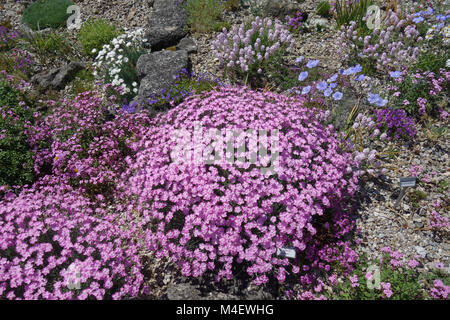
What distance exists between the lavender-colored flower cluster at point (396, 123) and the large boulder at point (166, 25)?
5.52 m

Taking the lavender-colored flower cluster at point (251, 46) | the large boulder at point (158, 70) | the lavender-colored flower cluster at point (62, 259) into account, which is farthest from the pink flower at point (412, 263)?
the large boulder at point (158, 70)

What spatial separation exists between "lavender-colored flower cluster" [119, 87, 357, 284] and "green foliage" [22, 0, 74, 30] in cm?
771

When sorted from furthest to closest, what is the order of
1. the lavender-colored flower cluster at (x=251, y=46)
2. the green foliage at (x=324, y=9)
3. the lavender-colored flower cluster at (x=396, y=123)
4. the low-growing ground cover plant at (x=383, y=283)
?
the green foliage at (x=324, y=9) < the lavender-colored flower cluster at (x=251, y=46) < the lavender-colored flower cluster at (x=396, y=123) < the low-growing ground cover plant at (x=383, y=283)

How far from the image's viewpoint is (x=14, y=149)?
534 cm

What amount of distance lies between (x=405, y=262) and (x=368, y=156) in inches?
65.4

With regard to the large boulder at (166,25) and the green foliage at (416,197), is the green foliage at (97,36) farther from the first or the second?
the green foliage at (416,197)

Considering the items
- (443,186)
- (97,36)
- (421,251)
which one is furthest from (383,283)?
(97,36)

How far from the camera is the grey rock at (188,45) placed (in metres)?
7.44

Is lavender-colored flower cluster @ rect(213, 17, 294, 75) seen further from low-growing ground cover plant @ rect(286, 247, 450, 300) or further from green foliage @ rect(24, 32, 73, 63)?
green foliage @ rect(24, 32, 73, 63)

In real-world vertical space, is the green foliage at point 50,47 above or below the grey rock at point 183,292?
above

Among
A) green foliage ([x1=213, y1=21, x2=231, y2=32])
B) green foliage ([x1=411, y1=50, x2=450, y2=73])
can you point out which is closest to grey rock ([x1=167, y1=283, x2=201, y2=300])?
green foliage ([x1=411, y1=50, x2=450, y2=73])

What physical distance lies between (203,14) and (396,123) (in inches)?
223

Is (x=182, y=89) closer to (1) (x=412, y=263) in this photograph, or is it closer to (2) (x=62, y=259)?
(2) (x=62, y=259)
